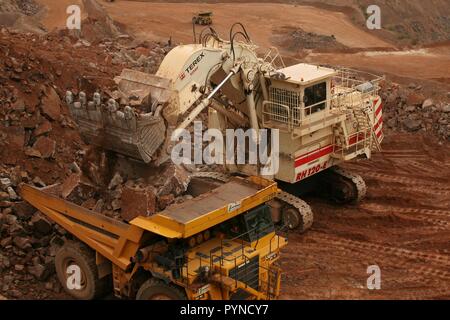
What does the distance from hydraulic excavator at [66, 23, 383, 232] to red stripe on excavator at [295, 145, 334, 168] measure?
27 millimetres

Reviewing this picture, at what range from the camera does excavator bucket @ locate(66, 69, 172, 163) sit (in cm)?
1280

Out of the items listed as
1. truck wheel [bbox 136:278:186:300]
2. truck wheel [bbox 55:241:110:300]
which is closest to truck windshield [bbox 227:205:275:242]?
truck wheel [bbox 136:278:186:300]

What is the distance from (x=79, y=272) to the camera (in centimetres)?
1290

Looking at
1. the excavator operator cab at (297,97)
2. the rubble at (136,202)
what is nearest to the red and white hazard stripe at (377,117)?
the excavator operator cab at (297,97)

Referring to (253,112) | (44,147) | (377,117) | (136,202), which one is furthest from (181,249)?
(377,117)

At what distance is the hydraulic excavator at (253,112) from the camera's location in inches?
517

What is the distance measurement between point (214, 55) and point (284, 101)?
225cm

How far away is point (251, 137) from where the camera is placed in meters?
16.2

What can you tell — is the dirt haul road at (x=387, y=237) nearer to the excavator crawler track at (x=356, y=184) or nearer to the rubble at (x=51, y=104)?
the excavator crawler track at (x=356, y=184)

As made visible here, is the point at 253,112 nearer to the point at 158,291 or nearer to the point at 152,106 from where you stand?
the point at 152,106

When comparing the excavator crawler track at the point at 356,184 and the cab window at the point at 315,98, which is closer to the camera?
the cab window at the point at 315,98

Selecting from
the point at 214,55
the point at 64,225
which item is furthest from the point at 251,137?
the point at 64,225

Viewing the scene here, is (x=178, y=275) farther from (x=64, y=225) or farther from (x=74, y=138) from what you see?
(x=74, y=138)

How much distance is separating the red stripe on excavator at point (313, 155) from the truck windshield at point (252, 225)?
12.5 ft
